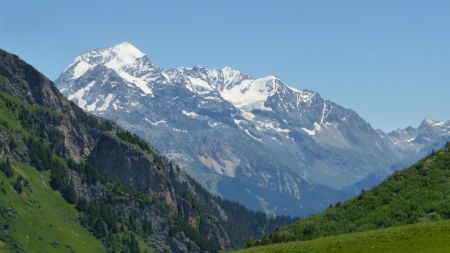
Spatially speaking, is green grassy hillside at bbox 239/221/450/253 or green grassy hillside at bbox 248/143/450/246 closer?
green grassy hillside at bbox 239/221/450/253

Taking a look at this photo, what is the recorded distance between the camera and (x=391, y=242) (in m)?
76.0

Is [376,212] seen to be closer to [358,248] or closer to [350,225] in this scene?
[350,225]

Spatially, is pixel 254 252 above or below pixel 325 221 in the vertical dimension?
below

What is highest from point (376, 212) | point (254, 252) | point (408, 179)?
point (408, 179)

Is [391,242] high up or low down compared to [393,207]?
down

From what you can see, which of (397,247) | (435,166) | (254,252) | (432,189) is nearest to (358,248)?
(397,247)

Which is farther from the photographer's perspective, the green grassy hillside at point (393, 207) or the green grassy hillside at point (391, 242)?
the green grassy hillside at point (393, 207)

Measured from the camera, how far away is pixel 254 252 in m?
83.2

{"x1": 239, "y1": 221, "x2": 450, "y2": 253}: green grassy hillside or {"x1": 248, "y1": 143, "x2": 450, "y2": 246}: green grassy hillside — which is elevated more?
{"x1": 248, "y1": 143, "x2": 450, "y2": 246}: green grassy hillside

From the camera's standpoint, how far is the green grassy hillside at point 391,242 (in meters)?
73.6

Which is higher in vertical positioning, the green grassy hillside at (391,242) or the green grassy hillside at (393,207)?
the green grassy hillside at (393,207)

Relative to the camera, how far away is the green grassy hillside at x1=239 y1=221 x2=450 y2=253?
73562 millimetres

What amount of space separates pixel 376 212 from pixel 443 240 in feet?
80.8

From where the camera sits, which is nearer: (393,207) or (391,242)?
(391,242)
